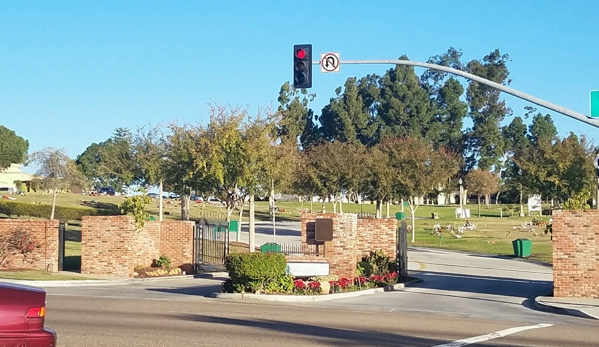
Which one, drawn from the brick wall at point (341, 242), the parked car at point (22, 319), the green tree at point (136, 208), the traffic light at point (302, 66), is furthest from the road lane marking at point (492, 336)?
the green tree at point (136, 208)

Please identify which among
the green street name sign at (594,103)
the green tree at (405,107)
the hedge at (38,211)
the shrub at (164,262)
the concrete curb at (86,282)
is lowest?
the concrete curb at (86,282)

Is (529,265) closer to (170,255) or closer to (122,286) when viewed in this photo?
(170,255)

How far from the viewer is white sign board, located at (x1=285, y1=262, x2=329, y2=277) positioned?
80.2ft

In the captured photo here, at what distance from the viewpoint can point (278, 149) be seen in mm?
41719

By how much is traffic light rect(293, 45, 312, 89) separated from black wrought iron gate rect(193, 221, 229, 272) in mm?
15950

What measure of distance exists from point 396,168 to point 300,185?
10.6 metres

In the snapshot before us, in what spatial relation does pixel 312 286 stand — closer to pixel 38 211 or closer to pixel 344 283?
pixel 344 283

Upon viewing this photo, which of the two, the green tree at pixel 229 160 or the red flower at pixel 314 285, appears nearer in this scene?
the red flower at pixel 314 285

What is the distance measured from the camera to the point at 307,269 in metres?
24.7

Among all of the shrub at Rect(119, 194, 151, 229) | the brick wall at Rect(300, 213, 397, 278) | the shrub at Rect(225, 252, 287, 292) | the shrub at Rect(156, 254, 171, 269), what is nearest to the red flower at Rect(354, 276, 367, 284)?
the brick wall at Rect(300, 213, 397, 278)

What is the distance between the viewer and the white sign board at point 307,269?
24.4m

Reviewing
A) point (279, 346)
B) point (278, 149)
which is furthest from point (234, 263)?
point (278, 149)

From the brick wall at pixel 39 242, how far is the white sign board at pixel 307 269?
35.2ft

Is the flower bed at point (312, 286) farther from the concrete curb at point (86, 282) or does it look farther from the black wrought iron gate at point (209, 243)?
the black wrought iron gate at point (209, 243)
